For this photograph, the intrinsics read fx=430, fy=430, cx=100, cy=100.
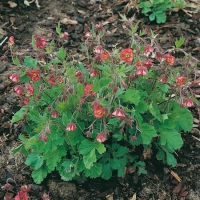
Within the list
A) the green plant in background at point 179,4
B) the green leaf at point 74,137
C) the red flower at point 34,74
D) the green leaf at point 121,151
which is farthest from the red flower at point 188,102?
the green plant in background at point 179,4

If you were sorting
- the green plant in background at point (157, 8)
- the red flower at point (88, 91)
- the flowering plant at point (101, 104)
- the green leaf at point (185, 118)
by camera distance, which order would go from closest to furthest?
the red flower at point (88, 91) → the flowering plant at point (101, 104) → the green leaf at point (185, 118) → the green plant in background at point (157, 8)

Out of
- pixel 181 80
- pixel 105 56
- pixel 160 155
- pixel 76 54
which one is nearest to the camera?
pixel 181 80

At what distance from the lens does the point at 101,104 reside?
2.79 m

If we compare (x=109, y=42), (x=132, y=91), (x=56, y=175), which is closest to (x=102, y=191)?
(x=56, y=175)

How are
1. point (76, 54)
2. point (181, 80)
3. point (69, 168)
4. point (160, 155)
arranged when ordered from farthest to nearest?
point (76, 54), point (160, 155), point (69, 168), point (181, 80)

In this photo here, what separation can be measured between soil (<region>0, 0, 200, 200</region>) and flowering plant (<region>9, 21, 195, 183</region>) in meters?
0.17

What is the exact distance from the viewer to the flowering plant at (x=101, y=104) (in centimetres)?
298

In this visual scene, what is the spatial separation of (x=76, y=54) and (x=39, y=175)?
5.41 ft

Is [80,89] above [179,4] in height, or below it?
above

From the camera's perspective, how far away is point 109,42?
187 inches

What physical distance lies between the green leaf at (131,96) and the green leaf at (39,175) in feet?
2.88

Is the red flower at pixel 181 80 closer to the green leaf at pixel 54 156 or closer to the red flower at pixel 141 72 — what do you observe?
the red flower at pixel 141 72

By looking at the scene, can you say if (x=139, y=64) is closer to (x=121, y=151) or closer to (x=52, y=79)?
(x=52, y=79)

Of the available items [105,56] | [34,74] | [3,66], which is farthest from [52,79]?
[3,66]
